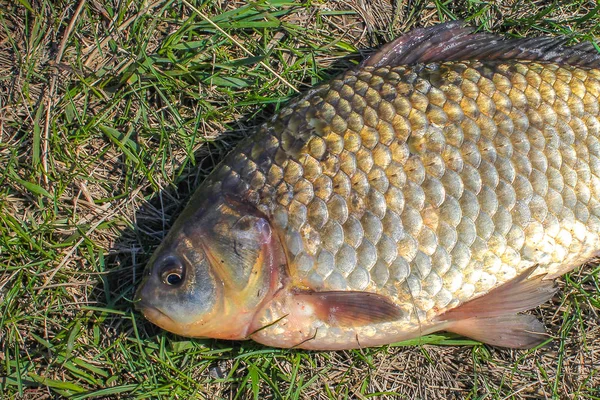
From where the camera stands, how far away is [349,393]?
94.4 inches

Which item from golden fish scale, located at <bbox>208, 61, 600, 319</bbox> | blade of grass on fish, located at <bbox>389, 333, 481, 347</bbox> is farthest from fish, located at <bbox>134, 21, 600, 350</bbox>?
blade of grass on fish, located at <bbox>389, 333, 481, 347</bbox>

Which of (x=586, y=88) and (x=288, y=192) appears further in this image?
(x=586, y=88)

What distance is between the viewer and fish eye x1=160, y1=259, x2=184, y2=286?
1.93 meters

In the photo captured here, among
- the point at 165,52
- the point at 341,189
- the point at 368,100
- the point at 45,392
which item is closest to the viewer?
the point at 341,189

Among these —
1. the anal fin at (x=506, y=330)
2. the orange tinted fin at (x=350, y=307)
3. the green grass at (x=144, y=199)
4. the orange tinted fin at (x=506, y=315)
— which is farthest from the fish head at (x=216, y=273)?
the anal fin at (x=506, y=330)

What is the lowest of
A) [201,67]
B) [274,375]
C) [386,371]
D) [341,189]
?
[386,371]

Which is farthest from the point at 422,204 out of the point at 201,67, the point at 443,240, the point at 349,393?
the point at 201,67

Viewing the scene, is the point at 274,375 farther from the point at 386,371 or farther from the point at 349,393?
the point at 386,371

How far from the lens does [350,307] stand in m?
1.94

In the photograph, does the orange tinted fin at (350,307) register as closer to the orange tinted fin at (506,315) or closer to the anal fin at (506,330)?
the orange tinted fin at (506,315)

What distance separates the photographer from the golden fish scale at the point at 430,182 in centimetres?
193

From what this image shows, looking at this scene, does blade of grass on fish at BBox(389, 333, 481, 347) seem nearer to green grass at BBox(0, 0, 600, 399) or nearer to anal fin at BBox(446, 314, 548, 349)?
green grass at BBox(0, 0, 600, 399)

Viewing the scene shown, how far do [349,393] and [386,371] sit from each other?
0.64ft

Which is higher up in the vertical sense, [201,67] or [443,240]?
[201,67]
